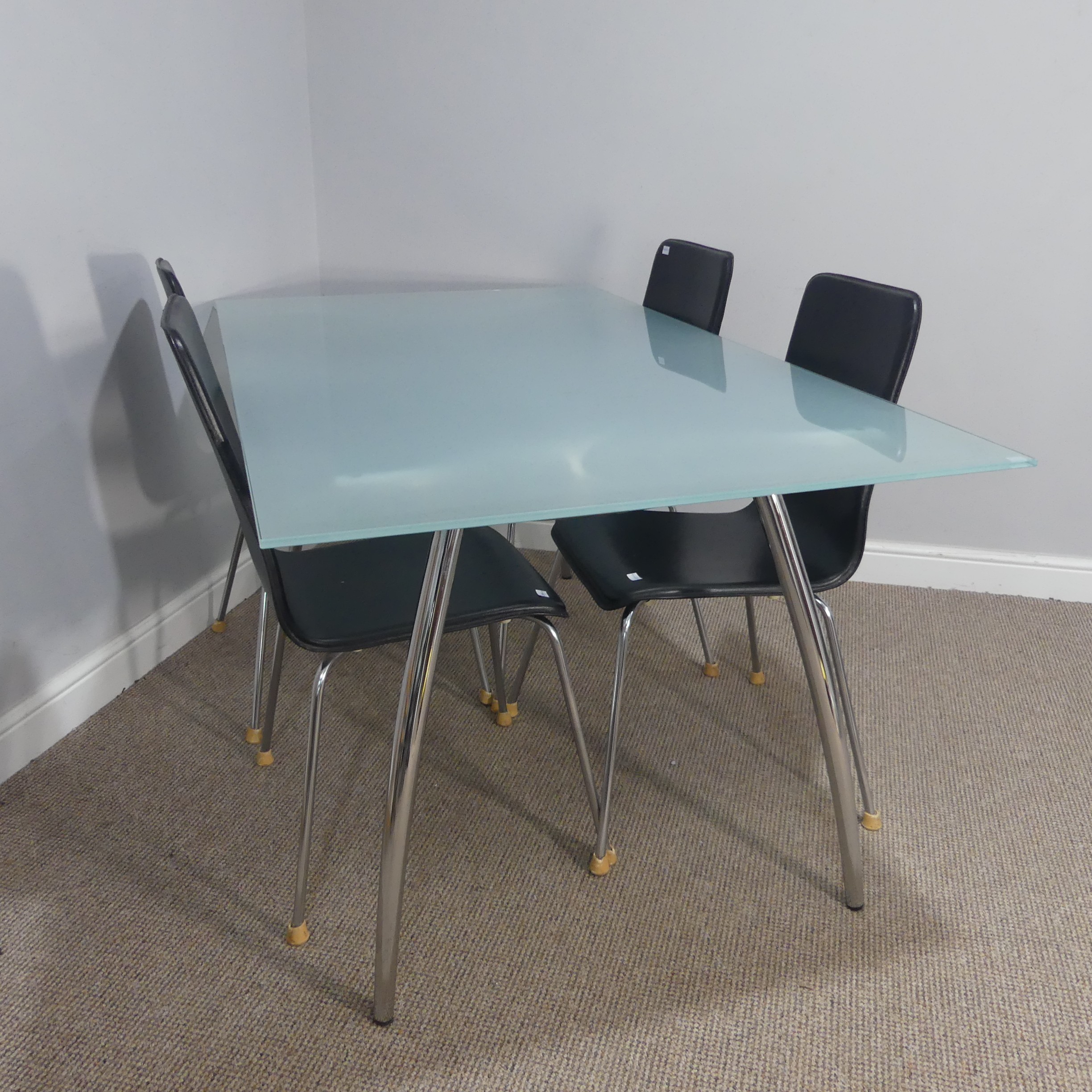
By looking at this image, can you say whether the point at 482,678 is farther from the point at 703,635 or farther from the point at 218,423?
the point at 218,423

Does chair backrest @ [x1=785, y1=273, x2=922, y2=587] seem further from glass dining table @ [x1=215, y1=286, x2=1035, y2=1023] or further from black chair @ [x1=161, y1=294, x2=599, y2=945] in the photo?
black chair @ [x1=161, y1=294, x2=599, y2=945]

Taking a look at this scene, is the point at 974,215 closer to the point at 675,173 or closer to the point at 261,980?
the point at 675,173

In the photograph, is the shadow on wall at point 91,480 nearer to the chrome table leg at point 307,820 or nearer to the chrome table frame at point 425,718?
the chrome table leg at point 307,820

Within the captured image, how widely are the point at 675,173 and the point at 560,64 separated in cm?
40

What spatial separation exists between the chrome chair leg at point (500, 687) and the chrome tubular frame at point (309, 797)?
537mm

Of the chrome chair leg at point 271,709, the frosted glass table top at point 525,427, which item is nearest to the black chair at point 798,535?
the frosted glass table top at point 525,427

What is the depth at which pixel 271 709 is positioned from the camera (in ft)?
5.31

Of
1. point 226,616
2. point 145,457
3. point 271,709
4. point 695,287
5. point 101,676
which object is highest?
point 695,287

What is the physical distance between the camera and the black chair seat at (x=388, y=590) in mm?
1320

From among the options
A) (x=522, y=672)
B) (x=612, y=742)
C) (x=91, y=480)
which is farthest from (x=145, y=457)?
(x=612, y=742)

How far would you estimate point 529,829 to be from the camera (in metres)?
1.61

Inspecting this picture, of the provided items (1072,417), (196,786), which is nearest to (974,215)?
(1072,417)

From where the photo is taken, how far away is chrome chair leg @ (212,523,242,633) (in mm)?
2066

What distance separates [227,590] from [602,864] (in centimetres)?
114
